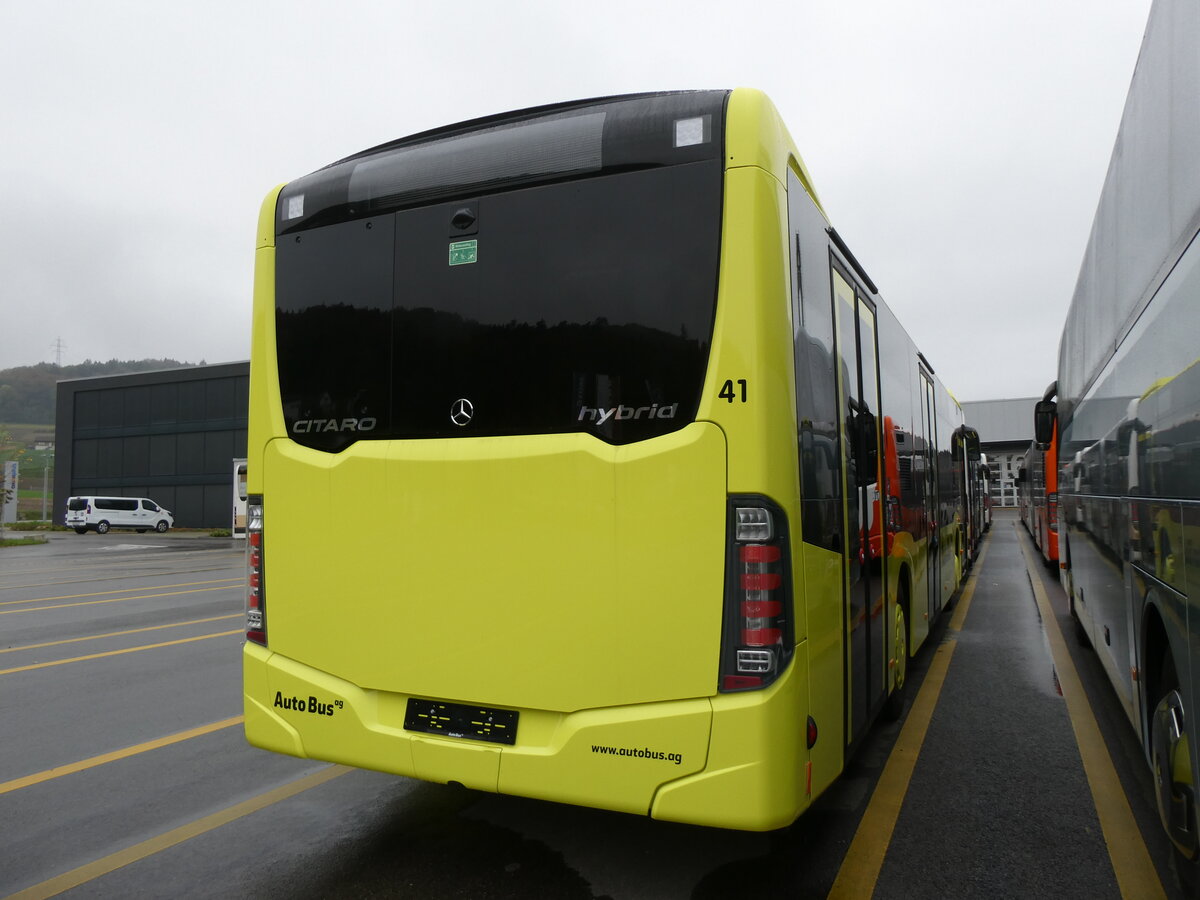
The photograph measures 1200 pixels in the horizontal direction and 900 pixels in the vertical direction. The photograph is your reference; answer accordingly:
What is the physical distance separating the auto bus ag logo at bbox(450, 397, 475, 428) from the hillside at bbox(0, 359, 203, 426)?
13616cm

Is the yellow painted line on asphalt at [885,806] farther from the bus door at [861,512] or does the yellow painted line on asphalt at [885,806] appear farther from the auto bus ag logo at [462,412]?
the auto bus ag logo at [462,412]

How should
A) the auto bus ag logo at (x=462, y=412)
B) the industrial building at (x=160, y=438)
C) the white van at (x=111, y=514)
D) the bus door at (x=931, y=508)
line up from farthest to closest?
the industrial building at (x=160, y=438)
the white van at (x=111, y=514)
the bus door at (x=931, y=508)
the auto bus ag logo at (x=462, y=412)

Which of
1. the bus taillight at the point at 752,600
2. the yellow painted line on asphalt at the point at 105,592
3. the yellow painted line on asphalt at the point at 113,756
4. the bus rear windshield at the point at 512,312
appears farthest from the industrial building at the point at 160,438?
the bus taillight at the point at 752,600

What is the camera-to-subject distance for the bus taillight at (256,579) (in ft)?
12.6

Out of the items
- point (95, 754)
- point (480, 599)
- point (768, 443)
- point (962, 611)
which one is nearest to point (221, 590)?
point (95, 754)

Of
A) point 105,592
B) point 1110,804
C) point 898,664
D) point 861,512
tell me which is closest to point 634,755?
point 861,512

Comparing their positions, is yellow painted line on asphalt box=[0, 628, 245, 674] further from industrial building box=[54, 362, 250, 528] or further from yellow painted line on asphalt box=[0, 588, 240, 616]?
industrial building box=[54, 362, 250, 528]

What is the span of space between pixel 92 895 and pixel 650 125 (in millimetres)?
3772

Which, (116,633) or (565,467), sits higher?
(565,467)

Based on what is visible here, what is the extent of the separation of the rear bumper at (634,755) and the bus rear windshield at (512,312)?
100 cm

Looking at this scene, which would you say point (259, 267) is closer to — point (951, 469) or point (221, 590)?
point (951, 469)

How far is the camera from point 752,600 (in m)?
2.88

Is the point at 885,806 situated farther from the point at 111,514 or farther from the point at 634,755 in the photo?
the point at 111,514

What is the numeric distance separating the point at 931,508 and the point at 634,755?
6313 millimetres
